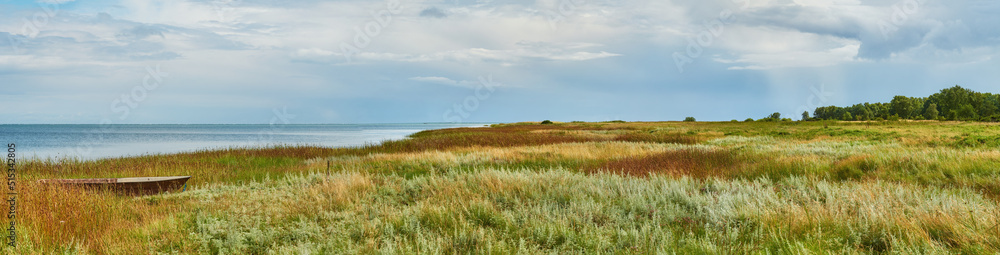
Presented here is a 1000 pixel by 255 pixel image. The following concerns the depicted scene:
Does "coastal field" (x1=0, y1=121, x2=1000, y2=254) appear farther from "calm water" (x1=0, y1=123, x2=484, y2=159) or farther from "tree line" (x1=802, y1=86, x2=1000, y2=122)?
"tree line" (x1=802, y1=86, x2=1000, y2=122)

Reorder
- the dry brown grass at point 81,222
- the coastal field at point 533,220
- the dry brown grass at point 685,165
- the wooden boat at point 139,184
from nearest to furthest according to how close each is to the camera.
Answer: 1. the coastal field at point 533,220
2. the dry brown grass at point 81,222
3. the wooden boat at point 139,184
4. the dry brown grass at point 685,165

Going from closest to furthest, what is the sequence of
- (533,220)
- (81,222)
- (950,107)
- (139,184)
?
(533,220) → (81,222) → (139,184) → (950,107)

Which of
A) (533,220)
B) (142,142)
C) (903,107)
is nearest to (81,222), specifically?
(533,220)

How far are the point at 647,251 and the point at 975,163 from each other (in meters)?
10.5

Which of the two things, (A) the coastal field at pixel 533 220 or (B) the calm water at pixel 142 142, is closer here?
(A) the coastal field at pixel 533 220

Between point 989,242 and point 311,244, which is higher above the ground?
point 989,242

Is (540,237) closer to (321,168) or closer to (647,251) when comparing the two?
(647,251)

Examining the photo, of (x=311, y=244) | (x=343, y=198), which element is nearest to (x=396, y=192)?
(x=343, y=198)

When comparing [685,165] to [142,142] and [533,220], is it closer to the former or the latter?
[533,220]

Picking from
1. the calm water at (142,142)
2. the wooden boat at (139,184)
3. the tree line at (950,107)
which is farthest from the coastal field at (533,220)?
the tree line at (950,107)

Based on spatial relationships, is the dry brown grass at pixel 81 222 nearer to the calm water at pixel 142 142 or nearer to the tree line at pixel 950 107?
the calm water at pixel 142 142

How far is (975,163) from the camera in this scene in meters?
9.93

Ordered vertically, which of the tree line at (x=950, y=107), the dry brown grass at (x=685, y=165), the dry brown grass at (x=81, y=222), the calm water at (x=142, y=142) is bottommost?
the calm water at (x=142, y=142)

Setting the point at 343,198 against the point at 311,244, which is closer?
the point at 311,244
